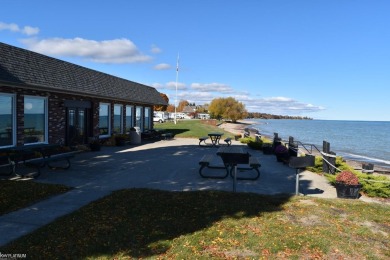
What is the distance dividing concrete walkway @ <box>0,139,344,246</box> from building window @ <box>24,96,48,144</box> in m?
2.01

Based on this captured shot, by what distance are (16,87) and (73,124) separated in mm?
4778

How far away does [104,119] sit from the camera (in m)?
20.9

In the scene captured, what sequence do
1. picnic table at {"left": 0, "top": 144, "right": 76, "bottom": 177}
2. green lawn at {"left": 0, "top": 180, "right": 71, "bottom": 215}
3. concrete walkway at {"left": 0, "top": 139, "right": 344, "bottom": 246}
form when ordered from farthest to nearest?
picnic table at {"left": 0, "top": 144, "right": 76, "bottom": 177}
green lawn at {"left": 0, "top": 180, "right": 71, "bottom": 215}
concrete walkway at {"left": 0, "top": 139, "right": 344, "bottom": 246}

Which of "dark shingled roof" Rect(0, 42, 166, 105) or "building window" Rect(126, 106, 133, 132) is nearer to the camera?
"dark shingled roof" Rect(0, 42, 166, 105)

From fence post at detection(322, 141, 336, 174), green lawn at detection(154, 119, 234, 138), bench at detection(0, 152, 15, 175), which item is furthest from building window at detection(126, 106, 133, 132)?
fence post at detection(322, 141, 336, 174)

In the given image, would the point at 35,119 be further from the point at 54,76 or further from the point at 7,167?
the point at 7,167

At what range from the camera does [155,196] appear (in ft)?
27.3

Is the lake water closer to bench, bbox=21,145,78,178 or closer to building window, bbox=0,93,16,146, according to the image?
bench, bbox=21,145,78,178

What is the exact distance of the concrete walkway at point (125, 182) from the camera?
668cm

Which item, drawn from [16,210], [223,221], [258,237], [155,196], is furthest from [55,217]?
[258,237]

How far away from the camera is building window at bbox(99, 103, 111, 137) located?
20491mm

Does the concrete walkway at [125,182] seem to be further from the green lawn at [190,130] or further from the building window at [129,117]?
the green lawn at [190,130]

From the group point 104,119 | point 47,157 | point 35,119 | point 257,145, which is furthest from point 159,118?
point 47,157

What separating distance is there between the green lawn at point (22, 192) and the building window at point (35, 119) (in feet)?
16.0
